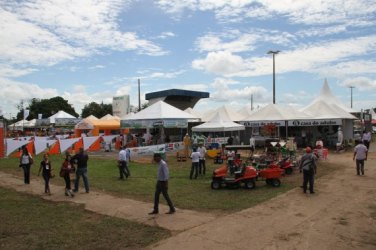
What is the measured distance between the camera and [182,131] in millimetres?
40781

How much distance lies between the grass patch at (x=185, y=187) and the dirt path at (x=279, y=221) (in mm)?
663

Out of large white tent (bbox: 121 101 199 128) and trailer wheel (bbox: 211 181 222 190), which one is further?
large white tent (bbox: 121 101 199 128)

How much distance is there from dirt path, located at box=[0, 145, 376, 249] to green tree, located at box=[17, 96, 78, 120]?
84.2 metres

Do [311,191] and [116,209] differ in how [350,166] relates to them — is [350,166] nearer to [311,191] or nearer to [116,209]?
[311,191]

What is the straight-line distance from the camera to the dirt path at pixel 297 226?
7.75 meters

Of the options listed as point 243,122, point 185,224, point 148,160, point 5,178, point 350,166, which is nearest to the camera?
point 185,224

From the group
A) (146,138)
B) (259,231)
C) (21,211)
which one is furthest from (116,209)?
(146,138)

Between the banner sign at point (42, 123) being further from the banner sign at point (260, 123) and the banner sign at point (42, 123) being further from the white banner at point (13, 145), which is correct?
the banner sign at point (260, 123)

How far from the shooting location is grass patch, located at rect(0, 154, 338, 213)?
11.9 m

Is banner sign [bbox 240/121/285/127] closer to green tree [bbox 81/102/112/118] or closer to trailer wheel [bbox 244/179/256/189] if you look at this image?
trailer wheel [bbox 244/179/256/189]

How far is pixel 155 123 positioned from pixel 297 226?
69.3 feet

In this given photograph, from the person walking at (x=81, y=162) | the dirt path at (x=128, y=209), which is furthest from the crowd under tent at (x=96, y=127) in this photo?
the person walking at (x=81, y=162)

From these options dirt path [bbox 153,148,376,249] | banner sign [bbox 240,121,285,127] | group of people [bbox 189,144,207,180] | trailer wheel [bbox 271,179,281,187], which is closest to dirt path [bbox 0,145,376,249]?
dirt path [bbox 153,148,376,249]

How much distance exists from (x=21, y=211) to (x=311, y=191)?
30.1 ft
